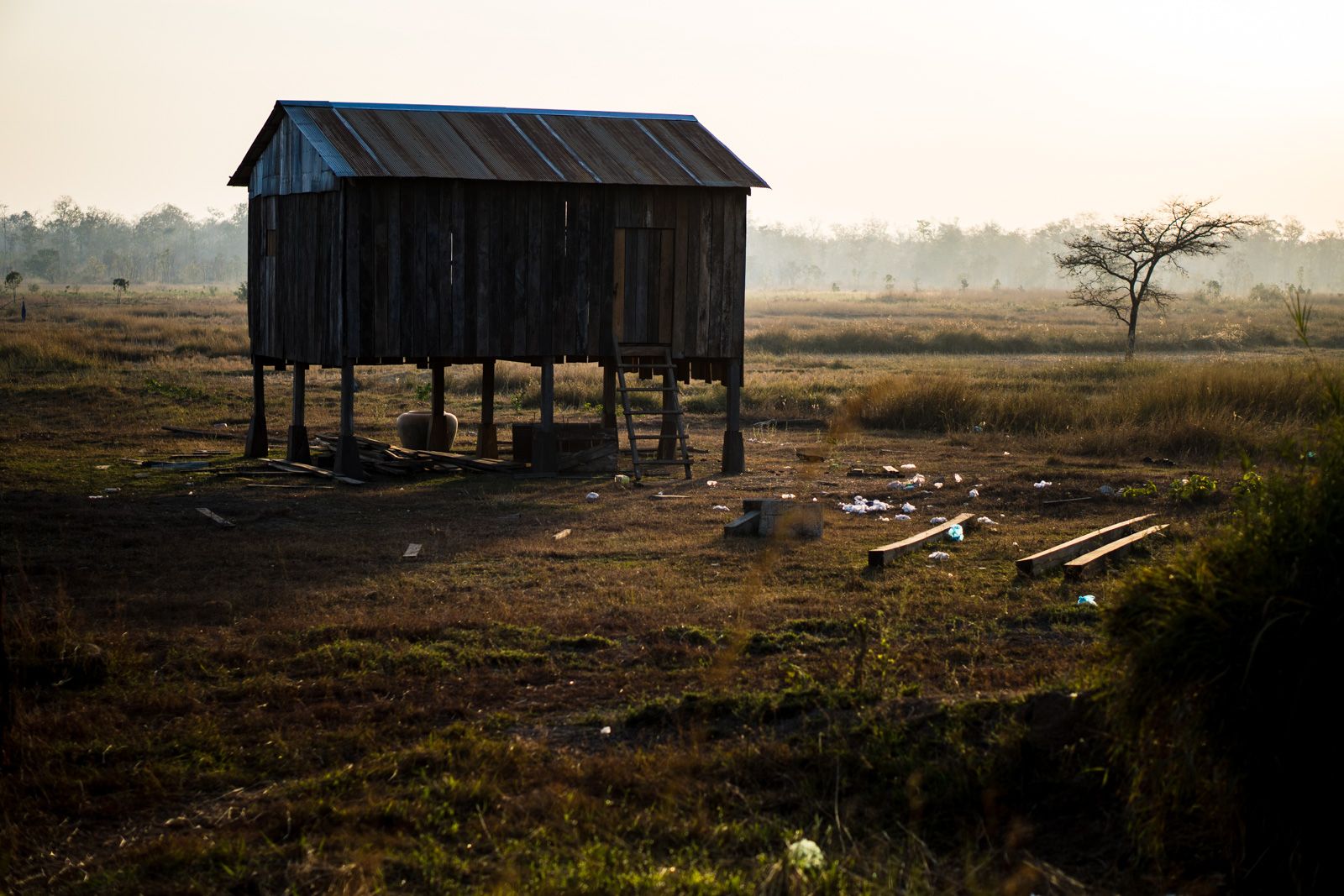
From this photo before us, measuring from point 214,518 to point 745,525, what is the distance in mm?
5635

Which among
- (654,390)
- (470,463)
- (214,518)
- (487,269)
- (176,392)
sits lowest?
(214,518)

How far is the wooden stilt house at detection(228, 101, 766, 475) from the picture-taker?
1742 centimetres

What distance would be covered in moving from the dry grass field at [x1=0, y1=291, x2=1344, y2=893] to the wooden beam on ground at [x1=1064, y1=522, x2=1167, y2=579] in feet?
0.60

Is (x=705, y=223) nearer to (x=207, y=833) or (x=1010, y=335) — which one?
(x=207, y=833)

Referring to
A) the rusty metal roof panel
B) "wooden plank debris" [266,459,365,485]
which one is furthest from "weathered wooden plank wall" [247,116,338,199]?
the rusty metal roof panel

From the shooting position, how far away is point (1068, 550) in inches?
451

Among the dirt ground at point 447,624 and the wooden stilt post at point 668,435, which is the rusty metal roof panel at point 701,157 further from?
the dirt ground at point 447,624

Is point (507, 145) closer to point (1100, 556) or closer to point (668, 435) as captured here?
point (668, 435)

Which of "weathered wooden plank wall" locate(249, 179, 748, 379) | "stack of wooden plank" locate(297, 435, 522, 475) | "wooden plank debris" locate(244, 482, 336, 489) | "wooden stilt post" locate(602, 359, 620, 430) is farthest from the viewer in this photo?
"wooden stilt post" locate(602, 359, 620, 430)

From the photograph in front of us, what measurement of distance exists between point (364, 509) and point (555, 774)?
9232mm

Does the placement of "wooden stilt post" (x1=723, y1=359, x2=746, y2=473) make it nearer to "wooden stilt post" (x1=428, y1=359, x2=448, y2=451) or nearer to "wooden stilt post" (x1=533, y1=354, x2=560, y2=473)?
"wooden stilt post" (x1=533, y1=354, x2=560, y2=473)

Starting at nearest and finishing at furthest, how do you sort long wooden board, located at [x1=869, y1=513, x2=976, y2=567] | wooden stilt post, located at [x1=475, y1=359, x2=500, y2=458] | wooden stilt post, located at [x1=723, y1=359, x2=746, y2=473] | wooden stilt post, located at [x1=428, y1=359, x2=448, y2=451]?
long wooden board, located at [x1=869, y1=513, x2=976, y2=567] → wooden stilt post, located at [x1=723, y1=359, x2=746, y2=473] → wooden stilt post, located at [x1=475, y1=359, x2=500, y2=458] → wooden stilt post, located at [x1=428, y1=359, x2=448, y2=451]

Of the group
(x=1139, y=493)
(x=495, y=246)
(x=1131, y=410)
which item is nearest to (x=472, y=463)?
Answer: (x=495, y=246)

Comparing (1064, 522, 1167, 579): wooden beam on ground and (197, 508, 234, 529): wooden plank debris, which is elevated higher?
(1064, 522, 1167, 579): wooden beam on ground
